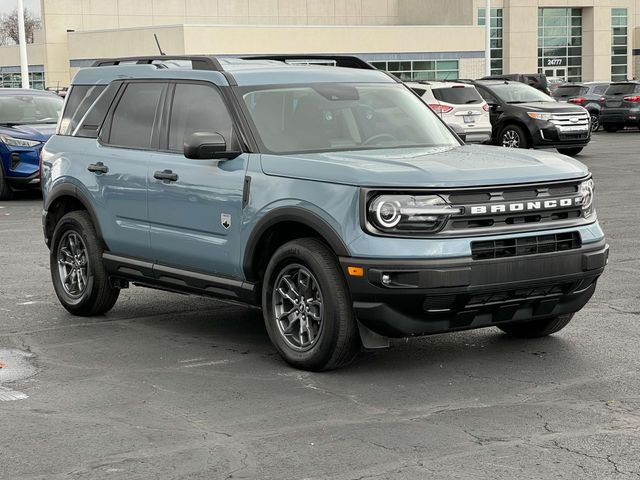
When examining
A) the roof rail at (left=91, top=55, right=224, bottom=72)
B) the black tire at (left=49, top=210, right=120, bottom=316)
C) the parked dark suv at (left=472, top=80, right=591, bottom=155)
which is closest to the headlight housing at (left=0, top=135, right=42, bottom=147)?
the roof rail at (left=91, top=55, right=224, bottom=72)

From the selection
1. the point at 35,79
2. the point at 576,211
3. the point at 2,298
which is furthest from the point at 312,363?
the point at 35,79

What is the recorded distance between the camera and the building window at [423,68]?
76312 mm

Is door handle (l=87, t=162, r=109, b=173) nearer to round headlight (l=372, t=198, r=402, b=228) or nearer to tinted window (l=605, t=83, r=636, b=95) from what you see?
round headlight (l=372, t=198, r=402, b=228)

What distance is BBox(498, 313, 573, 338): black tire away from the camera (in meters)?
8.03

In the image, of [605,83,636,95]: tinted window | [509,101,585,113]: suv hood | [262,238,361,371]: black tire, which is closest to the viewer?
[262,238,361,371]: black tire

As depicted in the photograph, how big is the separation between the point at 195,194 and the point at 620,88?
108ft

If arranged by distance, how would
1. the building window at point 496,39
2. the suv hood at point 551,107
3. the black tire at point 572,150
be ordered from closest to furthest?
the suv hood at point 551,107
the black tire at point 572,150
the building window at point 496,39

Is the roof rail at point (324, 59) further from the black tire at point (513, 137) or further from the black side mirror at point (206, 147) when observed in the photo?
the black tire at point (513, 137)

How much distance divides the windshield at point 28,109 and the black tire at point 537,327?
13.2m

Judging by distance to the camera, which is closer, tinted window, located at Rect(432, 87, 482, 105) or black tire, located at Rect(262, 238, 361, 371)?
black tire, located at Rect(262, 238, 361, 371)

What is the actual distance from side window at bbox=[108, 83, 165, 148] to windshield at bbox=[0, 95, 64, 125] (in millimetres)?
11244

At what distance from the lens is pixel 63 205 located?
954cm

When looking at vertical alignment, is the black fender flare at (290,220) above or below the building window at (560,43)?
below

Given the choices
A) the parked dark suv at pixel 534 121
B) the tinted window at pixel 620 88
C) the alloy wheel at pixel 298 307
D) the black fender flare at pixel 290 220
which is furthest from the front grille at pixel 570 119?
the alloy wheel at pixel 298 307
